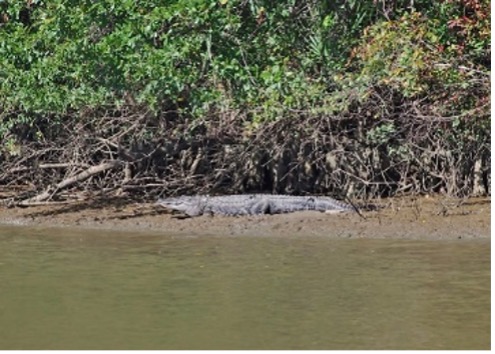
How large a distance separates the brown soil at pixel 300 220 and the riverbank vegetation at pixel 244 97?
54 centimetres

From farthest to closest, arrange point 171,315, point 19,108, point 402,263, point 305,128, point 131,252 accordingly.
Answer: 1. point 19,108
2. point 305,128
3. point 131,252
4. point 402,263
5. point 171,315

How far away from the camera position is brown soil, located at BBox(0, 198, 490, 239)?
13070 mm

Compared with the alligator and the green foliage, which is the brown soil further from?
the green foliage

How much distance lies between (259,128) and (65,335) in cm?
676

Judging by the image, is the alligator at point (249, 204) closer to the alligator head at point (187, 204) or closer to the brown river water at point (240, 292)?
the alligator head at point (187, 204)

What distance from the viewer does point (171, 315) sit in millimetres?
8859

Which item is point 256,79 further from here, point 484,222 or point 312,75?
point 484,222

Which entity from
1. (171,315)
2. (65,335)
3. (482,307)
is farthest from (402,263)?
(65,335)

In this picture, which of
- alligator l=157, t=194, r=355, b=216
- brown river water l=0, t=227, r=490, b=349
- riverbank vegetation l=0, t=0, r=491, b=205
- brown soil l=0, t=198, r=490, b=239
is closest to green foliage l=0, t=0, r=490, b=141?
riverbank vegetation l=0, t=0, r=491, b=205

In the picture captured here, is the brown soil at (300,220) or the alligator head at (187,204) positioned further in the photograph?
the alligator head at (187,204)

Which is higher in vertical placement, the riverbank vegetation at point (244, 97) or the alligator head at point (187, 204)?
the riverbank vegetation at point (244, 97)

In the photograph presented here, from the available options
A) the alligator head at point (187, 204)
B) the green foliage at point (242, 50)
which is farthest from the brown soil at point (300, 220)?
the green foliage at point (242, 50)

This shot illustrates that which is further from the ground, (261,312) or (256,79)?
(256,79)

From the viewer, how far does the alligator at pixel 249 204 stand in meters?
14.4
